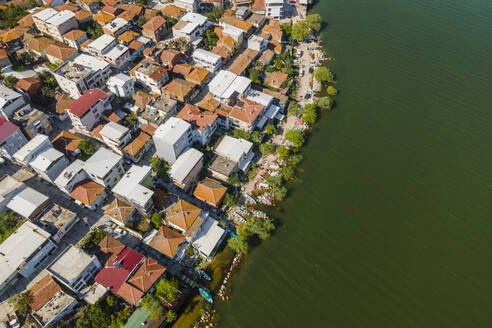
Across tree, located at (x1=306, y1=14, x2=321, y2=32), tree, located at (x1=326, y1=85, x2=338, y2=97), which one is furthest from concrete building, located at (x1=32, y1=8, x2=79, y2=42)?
tree, located at (x1=326, y1=85, x2=338, y2=97)

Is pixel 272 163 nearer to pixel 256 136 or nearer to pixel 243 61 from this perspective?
pixel 256 136

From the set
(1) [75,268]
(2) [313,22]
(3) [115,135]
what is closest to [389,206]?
(3) [115,135]

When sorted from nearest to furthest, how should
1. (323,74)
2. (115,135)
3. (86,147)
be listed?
(115,135)
(86,147)
(323,74)

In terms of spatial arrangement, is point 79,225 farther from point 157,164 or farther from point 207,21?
point 207,21

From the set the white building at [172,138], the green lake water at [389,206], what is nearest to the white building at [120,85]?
the white building at [172,138]

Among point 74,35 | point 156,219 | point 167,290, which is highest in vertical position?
point 74,35

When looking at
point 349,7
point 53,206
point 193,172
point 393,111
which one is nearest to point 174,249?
point 193,172

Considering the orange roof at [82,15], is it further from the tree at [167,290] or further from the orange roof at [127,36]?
the tree at [167,290]
